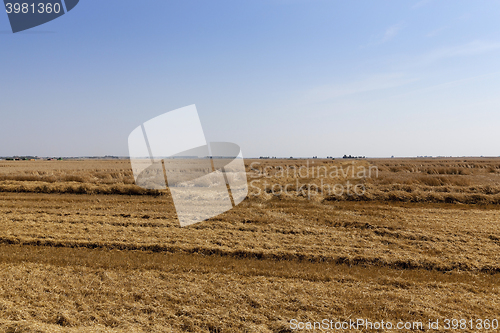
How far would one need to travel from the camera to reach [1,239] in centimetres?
853

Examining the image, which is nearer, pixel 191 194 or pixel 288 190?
pixel 191 194

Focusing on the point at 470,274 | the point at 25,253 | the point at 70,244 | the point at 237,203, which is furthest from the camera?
the point at 237,203

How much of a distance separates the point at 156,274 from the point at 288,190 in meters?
12.3

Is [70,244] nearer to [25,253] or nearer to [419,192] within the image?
[25,253]

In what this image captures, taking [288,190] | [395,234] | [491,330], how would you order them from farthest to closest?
[288,190] < [395,234] < [491,330]

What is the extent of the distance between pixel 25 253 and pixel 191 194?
951 cm

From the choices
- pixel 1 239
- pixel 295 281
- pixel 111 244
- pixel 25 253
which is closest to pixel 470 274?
pixel 295 281

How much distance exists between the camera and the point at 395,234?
31.2 ft

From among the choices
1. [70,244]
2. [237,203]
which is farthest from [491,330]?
[237,203]

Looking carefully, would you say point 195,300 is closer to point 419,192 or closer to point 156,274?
point 156,274

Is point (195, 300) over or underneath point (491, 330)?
over

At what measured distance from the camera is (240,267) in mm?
6914

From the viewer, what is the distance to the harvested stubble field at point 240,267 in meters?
4.84

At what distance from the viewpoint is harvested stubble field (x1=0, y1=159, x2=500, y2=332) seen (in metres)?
4.84
